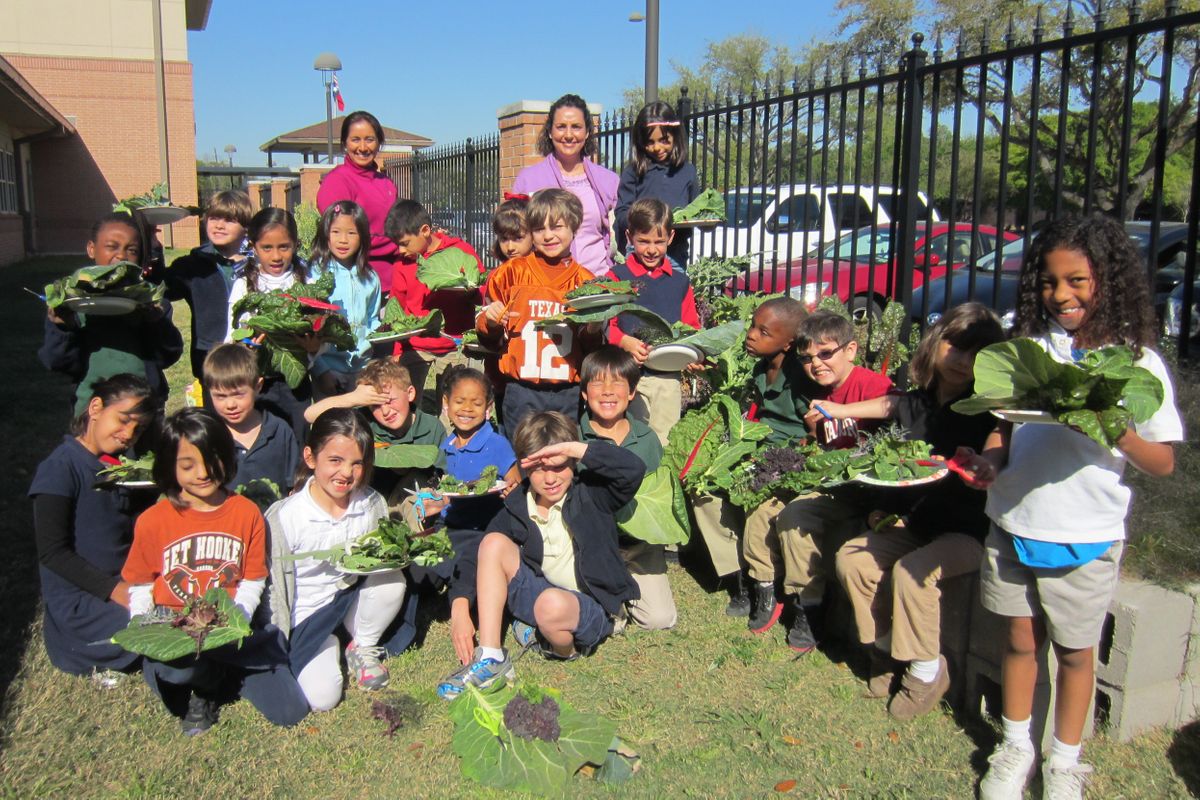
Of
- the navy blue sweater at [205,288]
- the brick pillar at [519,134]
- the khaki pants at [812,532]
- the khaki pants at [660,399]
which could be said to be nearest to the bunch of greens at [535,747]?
the khaki pants at [812,532]

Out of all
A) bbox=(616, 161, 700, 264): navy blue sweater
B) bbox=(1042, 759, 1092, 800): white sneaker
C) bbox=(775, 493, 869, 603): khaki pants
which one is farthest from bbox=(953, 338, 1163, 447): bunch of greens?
bbox=(616, 161, 700, 264): navy blue sweater

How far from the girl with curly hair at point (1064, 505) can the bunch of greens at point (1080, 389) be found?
0.16 m

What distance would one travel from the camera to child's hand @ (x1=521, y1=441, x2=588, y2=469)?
151 inches

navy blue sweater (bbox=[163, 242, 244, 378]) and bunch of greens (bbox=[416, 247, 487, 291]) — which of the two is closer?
navy blue sweater (bbox=[163, 242, 244, 378])

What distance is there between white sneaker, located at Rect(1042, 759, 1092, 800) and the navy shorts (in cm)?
179

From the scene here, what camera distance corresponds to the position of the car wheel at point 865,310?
213 inches

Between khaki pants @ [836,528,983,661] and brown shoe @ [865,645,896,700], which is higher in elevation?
khaki pants @ [836,528,983,661]

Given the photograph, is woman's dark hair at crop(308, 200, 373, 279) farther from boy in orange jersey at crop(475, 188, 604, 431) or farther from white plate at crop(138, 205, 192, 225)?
boy in orange jersey at crop(475, 188, 604, 431)

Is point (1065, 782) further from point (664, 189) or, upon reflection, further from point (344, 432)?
point (664, 189)

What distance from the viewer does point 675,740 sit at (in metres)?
3.45

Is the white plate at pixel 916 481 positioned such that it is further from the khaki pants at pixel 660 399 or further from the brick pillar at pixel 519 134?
the brick pillar at pixel 519 134

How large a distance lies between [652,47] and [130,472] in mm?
5979

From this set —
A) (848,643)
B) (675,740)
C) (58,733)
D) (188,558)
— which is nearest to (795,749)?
(675,740)

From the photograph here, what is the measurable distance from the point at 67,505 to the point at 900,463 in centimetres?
328
